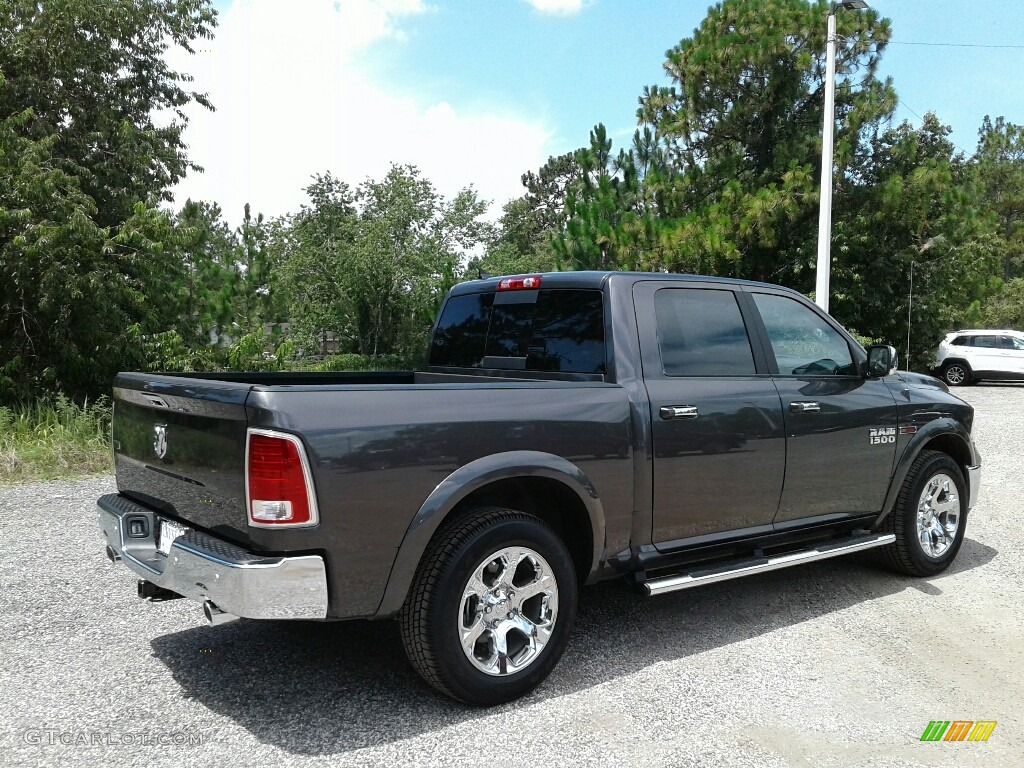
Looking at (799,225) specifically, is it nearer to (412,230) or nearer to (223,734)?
(412,230)

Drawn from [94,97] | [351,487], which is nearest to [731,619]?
[351,487]

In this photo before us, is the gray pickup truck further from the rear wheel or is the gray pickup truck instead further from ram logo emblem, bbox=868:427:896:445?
the rear wheel

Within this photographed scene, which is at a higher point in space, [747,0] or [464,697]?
[747,0]

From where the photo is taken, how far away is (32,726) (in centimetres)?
342

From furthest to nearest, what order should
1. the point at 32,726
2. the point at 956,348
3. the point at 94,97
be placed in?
the point at 956,348 < the point at 94,97 < the point at 32,726

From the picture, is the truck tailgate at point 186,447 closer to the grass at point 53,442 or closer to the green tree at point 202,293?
the grass at point 53,442

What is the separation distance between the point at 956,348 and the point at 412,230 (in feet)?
51.4

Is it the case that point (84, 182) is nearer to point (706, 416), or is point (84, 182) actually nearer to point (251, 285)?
point (251, 285)

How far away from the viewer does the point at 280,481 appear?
122 inches

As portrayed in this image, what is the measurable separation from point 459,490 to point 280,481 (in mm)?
713


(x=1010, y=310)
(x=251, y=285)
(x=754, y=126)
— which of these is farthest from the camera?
(x=1010, y=310)

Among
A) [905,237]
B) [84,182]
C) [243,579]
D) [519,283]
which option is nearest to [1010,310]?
[905,237]

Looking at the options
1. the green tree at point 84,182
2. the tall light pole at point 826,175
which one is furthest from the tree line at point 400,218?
the tall light pole at point 826,175

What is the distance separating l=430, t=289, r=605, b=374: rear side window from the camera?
432cm
